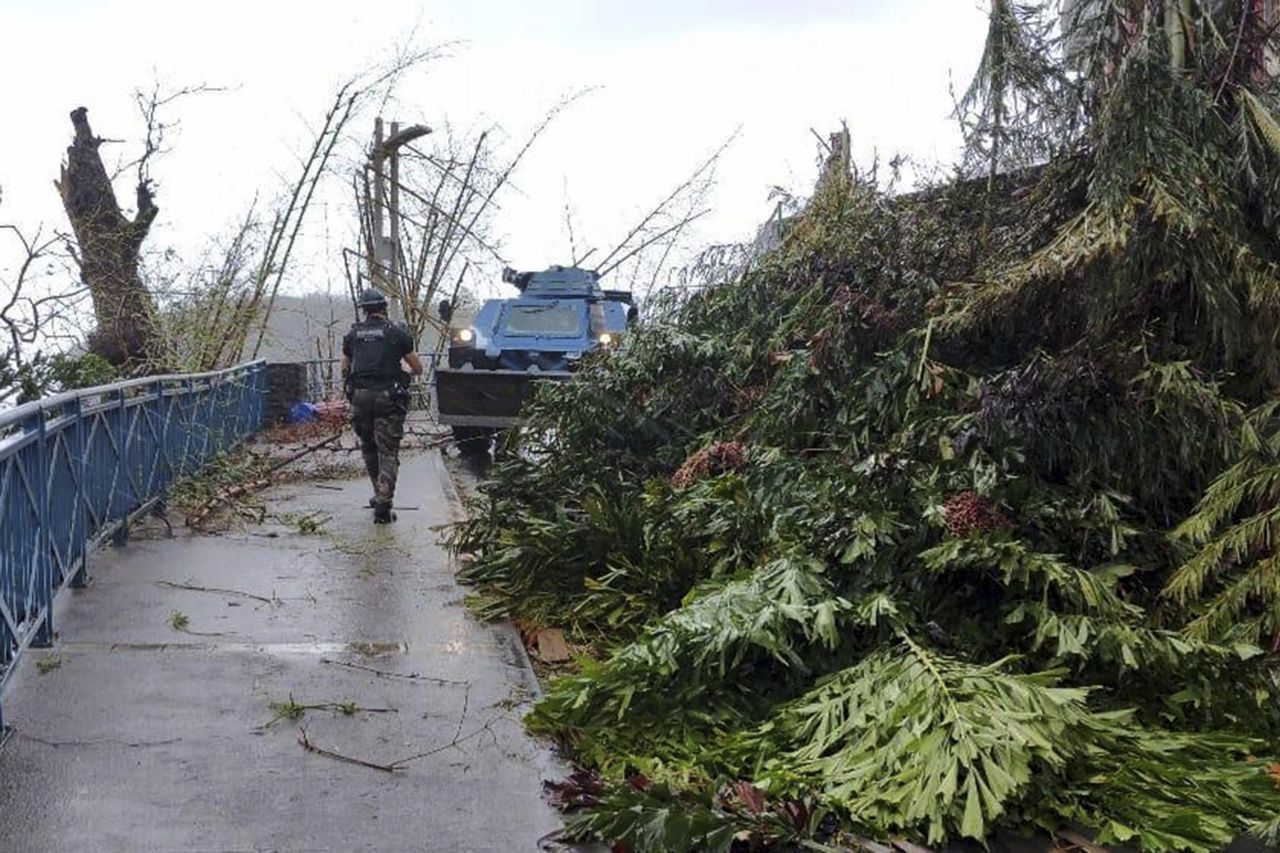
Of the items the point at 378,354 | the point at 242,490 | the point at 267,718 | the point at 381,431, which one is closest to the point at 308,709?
the point at 267,718

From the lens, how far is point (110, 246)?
1439 centimetres

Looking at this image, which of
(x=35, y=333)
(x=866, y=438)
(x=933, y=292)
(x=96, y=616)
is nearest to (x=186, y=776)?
(x=96, y=616)

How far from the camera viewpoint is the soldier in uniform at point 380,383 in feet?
31.3

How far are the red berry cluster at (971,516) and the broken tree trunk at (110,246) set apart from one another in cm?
1171

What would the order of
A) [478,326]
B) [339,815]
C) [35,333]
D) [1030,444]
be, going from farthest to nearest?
[478,326] → [35,333] → [1030,444] → [339,815]

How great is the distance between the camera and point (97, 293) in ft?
46.5

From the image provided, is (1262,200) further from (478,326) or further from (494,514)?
(478,326)

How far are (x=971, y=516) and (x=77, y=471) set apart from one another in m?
4.66

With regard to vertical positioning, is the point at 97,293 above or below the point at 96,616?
Result: above

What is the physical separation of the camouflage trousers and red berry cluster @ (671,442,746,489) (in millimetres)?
3209

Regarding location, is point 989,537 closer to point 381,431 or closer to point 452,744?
point 452,744

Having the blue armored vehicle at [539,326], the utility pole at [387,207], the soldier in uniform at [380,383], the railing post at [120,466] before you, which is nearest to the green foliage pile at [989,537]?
the soldier in uniform at [380,383]

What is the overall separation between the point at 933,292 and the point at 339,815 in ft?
13.5

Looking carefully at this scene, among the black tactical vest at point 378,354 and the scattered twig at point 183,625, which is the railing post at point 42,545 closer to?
the scattered twig at point 183,625
